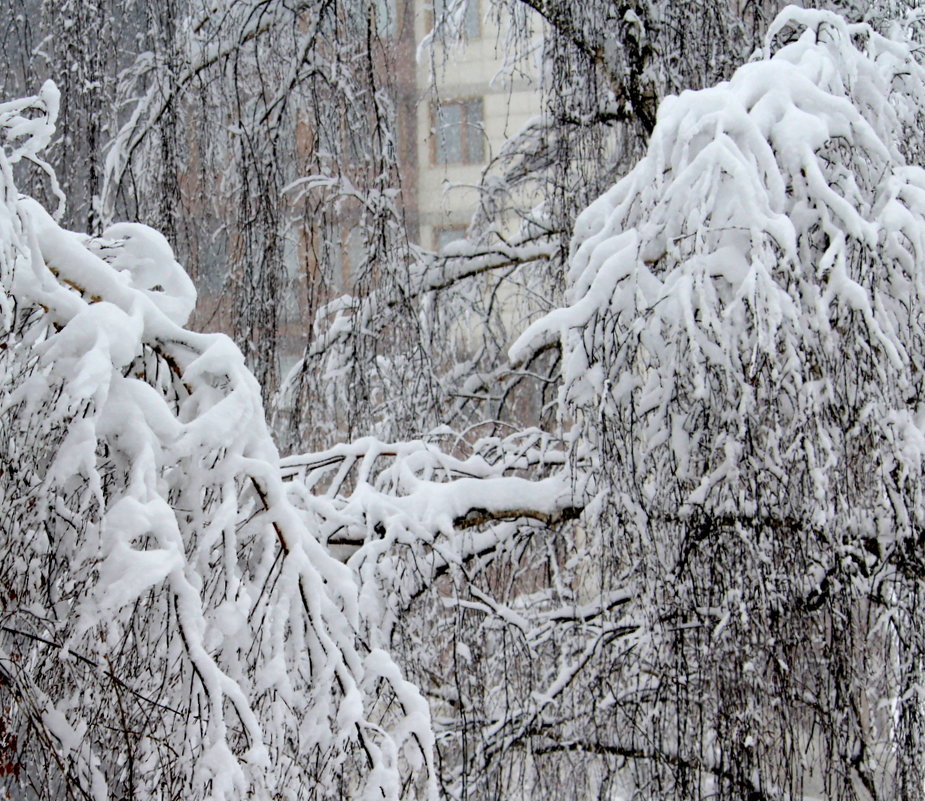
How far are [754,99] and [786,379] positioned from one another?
68 centimetres

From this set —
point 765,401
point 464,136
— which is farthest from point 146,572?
point 464,136

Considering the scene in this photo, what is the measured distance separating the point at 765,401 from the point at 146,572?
1.41 m

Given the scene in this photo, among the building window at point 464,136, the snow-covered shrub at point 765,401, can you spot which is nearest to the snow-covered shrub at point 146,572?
the snow-covered shrub at point 765,401

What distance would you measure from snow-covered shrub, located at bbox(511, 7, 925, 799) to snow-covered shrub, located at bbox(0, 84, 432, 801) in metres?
0.94

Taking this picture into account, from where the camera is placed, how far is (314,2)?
4168 millimetres

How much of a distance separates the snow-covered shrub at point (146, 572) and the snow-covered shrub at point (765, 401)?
3.10 feet

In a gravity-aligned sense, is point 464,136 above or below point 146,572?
above

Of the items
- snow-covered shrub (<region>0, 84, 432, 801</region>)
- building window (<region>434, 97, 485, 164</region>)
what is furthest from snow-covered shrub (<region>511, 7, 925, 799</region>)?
building window (<region>434, 97, 485, 164</region>)

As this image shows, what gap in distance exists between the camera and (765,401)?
2.53 metres

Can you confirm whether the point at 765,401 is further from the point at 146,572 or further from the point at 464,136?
the point at 464,136

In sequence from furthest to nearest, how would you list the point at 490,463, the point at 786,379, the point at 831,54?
the point at 490,463 < the point at 831,54 < the point at 786,379

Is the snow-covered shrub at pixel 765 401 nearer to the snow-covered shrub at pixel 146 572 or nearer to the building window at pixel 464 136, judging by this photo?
the snow-covered shrub at pixel 146 572

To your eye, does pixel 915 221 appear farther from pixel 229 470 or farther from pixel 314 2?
pixel 314 2

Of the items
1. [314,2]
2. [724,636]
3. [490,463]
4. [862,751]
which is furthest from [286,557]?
[314,2]
